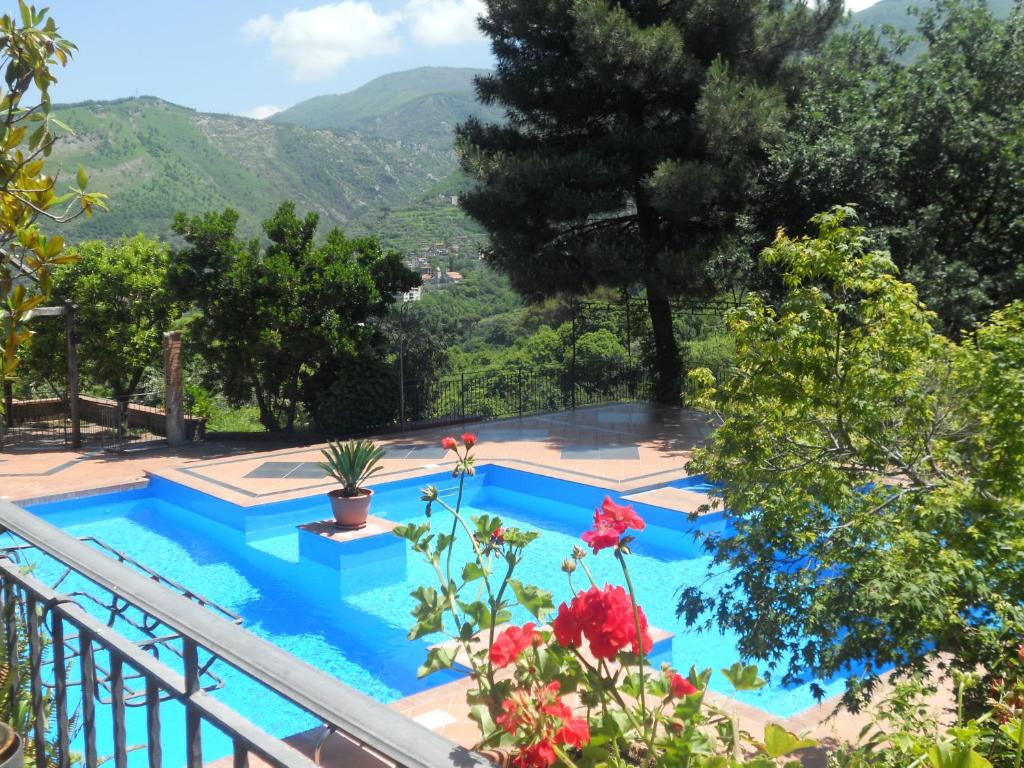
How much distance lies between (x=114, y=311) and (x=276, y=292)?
9.98ft

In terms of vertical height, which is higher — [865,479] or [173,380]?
[865,479]

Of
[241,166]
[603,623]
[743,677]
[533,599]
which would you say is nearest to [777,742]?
[743,677]

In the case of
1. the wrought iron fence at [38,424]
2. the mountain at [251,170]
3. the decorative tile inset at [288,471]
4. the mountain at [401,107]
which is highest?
the mountain at [401,107]

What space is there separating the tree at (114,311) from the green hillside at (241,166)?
38.4 m

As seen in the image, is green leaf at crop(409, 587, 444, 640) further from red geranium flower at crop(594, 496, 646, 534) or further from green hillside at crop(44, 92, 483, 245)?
green hillside at crop(44, 92, 483, 245)

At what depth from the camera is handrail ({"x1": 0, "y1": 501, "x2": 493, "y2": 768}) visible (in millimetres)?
1114

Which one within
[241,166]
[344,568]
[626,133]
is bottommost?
[344,568]

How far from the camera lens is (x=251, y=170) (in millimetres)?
73125

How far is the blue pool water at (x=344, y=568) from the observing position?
20.2 ft

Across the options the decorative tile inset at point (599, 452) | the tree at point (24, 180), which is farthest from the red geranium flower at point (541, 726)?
the decorative tile inset at point (599, 452)

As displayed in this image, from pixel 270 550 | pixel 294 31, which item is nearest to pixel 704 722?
pixel 270 550

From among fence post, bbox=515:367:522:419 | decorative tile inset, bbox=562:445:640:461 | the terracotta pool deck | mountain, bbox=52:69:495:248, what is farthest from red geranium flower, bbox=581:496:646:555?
mountain, bbox=52:69:495:248

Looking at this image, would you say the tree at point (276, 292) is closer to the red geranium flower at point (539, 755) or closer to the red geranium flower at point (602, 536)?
the red geranium flower at point (602, 536)

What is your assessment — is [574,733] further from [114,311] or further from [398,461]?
[114,311]
